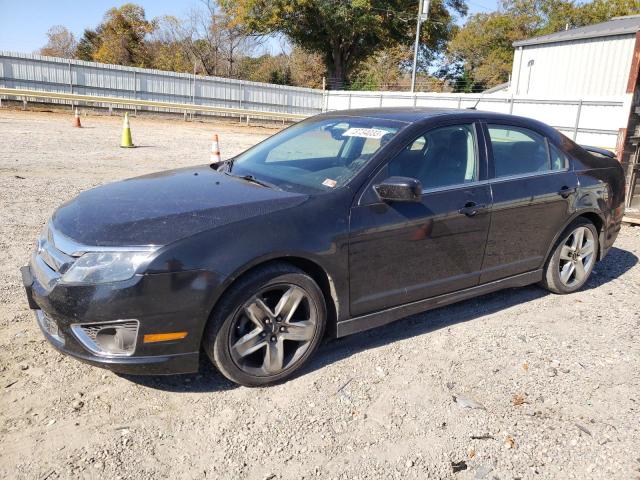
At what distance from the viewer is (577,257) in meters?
5.04

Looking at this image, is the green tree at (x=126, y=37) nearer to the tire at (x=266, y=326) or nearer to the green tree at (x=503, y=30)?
the green tree at (x=503, y=30)

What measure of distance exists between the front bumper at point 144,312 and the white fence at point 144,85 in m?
26.9

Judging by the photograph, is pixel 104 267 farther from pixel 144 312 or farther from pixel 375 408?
pixel 375 408

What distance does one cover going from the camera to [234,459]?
2.68 m

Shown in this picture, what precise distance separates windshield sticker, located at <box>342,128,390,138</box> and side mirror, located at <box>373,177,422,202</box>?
1.71 ft

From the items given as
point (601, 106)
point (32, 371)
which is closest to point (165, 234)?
point (32, 371)

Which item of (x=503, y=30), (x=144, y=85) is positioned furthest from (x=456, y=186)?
(x=503, y=30)

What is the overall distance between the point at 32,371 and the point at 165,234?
4.27 feet

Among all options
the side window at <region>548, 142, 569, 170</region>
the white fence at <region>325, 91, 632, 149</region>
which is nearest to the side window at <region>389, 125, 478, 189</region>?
the side window at <region>548, 142, 569, 170</region>

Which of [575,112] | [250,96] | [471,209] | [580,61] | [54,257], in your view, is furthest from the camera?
[250,96]

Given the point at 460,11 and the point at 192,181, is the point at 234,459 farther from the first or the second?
the point at 460,11

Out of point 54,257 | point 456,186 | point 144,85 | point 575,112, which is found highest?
point 144,85

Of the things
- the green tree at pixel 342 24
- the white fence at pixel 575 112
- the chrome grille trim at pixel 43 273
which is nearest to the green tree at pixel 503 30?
the green tree at pixel 342 24

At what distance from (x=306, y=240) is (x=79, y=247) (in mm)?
1245
